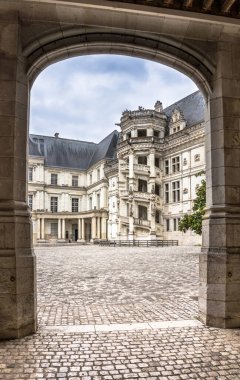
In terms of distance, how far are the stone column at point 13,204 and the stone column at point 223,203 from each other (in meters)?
3.17

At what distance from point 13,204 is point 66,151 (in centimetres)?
6070

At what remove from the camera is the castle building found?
38000 mm

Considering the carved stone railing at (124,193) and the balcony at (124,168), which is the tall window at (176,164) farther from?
the carved stone railing at (124,193)

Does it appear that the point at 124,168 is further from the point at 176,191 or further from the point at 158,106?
the point at 158,106

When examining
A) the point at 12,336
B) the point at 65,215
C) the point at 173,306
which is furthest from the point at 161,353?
the point at 65,215

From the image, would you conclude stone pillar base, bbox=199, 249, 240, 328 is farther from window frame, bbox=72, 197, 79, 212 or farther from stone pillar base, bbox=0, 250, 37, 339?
window frame, bbox=72, 197, 79, 212

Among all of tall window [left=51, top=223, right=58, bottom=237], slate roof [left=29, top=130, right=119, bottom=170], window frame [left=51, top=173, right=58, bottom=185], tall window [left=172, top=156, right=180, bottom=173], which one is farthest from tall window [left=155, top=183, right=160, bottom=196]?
window frame [left=51, top=173, right=58, bottom=185]

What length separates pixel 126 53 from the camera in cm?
698

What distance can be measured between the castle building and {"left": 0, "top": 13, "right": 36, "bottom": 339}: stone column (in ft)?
101

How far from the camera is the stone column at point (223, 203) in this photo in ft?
20.4

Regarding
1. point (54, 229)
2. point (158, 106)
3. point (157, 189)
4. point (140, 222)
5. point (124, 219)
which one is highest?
point (158, 106)

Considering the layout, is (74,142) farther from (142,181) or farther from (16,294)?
(16,294)

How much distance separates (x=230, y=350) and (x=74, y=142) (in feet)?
208

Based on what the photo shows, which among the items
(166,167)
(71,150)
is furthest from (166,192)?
(71,150)
